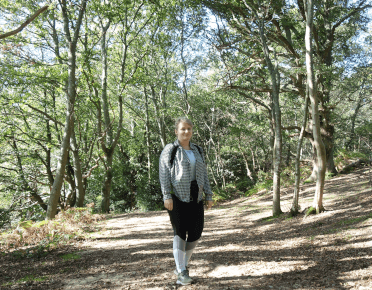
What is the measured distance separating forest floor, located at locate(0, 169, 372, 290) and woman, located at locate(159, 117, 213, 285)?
388 mm

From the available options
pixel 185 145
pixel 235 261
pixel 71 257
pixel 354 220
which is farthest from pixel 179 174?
pixel 354 220

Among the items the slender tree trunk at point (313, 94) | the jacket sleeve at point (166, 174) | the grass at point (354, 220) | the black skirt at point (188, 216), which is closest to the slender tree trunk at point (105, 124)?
the slender tree trunk at point (313, 94)

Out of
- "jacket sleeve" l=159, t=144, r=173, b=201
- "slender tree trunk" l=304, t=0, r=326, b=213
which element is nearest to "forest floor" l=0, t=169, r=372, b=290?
"slender tree trunk" l=304, t=0, r=326, b=213

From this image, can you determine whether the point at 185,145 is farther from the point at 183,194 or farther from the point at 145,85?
the point at 145,85

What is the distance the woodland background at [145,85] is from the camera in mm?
7918

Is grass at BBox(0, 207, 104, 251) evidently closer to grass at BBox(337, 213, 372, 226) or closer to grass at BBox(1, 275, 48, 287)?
grass at BBox(1, 275, 48, 287)

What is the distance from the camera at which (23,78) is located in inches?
380

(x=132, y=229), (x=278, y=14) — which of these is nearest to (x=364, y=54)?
(x=278, y=14)

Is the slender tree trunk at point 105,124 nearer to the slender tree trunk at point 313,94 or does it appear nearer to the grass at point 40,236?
the grass at point 40,236

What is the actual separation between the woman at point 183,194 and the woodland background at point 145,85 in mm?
3754

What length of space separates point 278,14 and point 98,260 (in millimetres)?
9500

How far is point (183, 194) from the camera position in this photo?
9.84ft

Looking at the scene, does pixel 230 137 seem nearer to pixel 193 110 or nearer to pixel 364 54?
pixel 193 110

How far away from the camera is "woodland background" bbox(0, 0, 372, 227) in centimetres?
792
